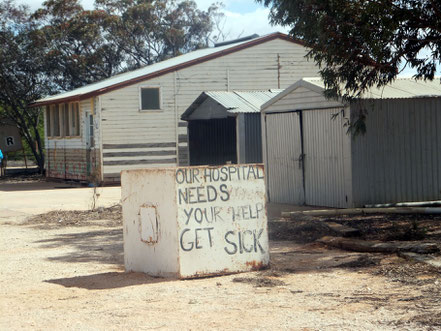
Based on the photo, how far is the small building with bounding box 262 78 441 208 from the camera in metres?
14.9

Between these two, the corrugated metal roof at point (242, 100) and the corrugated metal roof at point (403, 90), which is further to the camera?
the corrugated metal roof at point (242, 100)

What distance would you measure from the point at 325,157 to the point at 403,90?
7.05 ft

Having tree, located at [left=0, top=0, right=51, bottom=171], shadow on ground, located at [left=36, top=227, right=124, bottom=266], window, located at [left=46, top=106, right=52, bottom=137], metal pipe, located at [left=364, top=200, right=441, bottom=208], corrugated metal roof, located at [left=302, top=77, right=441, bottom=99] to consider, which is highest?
tree, located at [left=0, top=0, right=51, bottom=171]

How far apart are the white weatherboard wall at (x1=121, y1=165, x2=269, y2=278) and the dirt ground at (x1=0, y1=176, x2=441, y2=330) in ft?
0.63

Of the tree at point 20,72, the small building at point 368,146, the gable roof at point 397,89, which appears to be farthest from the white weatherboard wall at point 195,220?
the tree at point 20,72

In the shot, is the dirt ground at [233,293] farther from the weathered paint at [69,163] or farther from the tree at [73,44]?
the tree at [73,44]

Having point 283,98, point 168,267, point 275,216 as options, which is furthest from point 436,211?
point 168,267

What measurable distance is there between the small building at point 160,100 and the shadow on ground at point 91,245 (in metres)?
12.9

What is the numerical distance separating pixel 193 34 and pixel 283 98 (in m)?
34.1

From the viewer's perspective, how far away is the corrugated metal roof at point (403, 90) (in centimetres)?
1503

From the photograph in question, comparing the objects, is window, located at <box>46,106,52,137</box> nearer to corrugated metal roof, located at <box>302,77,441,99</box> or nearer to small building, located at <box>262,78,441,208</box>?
small building, located at <box>262,78,441,208</box>

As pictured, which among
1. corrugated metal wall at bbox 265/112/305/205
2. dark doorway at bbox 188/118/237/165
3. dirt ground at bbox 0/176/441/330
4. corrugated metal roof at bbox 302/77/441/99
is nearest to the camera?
dirt ground at bbox 0/176/441/330

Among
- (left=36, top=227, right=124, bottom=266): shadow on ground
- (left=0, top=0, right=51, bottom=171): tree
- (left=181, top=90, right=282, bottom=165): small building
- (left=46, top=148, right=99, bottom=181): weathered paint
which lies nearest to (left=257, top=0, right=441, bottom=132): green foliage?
(left=36, top=227, right=124, bottom=266): shadow on ground

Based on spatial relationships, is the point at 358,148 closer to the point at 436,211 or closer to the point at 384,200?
the point at 384,200
